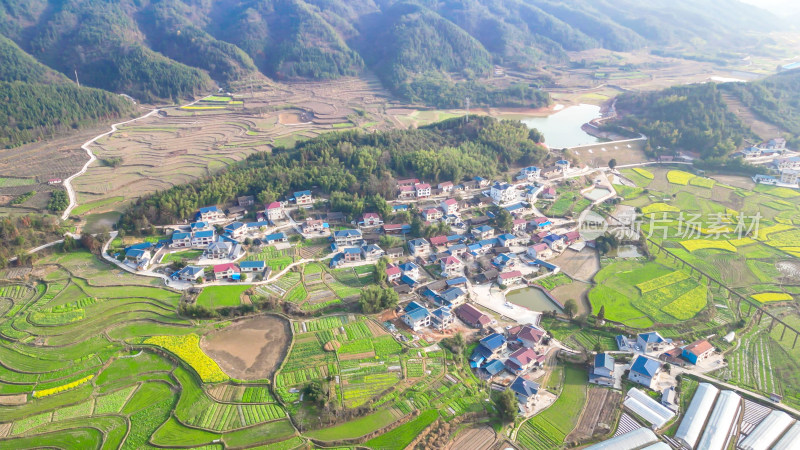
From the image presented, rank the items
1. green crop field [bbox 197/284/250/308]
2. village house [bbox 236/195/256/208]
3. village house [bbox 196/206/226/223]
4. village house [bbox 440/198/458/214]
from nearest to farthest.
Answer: green crop field [bbox 197/284/250/308], village house [bbox 196/206/226/223], village house [bbox 440/198/458/214], village house [bbox 236/195/256/208]

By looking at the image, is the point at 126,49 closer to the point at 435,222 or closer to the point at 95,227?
the point at 95,227

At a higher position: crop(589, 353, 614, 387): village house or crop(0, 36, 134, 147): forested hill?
crop(0, 36, 134, 147): forested hill

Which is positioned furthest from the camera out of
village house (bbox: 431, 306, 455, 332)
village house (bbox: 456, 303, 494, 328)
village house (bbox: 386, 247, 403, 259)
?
village house (bbox: 386, 247, 403, 259)

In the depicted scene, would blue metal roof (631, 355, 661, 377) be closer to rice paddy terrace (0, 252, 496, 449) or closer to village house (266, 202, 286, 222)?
rice paddy terrace (0, 252, 496, 449)

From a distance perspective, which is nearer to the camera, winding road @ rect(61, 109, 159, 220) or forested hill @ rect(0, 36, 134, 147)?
winding road @ rect(61, 109, 159, 220)

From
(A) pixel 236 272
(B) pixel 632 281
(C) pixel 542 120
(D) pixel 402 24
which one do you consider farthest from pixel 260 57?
(B) pixel 632 281

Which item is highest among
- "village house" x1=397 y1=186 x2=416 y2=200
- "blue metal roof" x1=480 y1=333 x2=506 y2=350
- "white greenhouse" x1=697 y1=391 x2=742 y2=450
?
"village house" x1=397 y1=186 x2=416 y2=200

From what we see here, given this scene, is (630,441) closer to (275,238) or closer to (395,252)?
(395,252)

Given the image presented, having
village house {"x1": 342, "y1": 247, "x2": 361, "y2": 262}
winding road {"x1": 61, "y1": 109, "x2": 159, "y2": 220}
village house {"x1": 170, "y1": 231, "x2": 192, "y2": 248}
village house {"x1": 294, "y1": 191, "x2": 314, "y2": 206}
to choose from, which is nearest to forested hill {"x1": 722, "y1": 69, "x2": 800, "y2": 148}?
village house {"x1": 342, "y1": 247, "x2": 361, "y2": 262}
